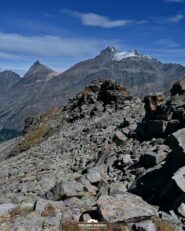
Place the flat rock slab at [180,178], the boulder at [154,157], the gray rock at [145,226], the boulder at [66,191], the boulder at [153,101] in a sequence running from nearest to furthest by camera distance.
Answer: the gray rock at [145,226] → the flat rock slab at [180,178] → the boulder at [66,191] → the boulder at [154,157] → the boulder at [153,101]

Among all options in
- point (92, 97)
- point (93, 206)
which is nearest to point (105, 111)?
point (92, 97)

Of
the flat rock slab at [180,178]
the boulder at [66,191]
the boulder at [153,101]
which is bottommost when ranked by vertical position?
the boulder at [66,191]

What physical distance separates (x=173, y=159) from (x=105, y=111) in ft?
179

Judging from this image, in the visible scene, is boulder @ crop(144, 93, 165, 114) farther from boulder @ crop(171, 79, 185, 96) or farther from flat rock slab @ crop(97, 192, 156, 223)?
flat rock slab @ crop(97, 192, 156, 223)

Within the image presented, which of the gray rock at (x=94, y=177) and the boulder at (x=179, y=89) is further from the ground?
the boulder at (x=179, y=89)

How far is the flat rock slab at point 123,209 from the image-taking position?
19312 mm

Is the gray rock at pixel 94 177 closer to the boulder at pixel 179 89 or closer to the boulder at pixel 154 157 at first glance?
the boulder at pixel 154 157

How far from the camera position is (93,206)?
22.1 m

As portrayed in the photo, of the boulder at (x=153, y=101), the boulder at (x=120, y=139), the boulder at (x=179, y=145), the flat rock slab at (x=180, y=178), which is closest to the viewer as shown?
the flat rock slab at (x=180, y=178)

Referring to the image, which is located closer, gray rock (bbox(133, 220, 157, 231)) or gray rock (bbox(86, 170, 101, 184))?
gray rock (bbox(133, 220, 157, 231))

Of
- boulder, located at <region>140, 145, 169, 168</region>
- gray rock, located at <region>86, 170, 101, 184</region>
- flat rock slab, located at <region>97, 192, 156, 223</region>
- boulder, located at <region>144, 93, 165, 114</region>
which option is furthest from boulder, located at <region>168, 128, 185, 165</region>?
boulder, located at <region>144, 93, 165, 114</region>

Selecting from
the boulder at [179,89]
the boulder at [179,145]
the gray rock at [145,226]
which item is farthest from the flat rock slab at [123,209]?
the boulder at [179,89]

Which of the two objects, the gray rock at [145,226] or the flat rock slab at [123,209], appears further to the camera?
the flat rock slab at [123,209]

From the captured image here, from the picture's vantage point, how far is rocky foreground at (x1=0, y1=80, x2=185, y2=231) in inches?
788
